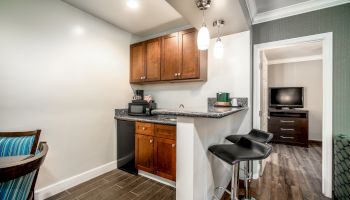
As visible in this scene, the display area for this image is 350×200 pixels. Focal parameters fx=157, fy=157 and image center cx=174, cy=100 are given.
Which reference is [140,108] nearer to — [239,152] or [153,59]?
[153,59]

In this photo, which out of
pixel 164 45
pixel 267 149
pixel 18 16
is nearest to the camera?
pixel 267 149

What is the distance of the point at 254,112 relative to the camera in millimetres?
2428

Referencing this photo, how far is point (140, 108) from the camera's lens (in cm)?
270

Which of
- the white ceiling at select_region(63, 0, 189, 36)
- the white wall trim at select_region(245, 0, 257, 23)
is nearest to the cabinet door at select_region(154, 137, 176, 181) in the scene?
the white ceiling at select_region(63, 0, 189, 36)

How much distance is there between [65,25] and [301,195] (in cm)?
Result: 379

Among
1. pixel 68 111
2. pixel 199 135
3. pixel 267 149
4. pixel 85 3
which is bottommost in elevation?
pixel 267 149

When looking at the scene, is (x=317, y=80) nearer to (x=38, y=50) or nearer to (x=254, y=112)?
(x=254, y=112)

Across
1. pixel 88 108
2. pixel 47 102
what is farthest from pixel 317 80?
pixel 47 102

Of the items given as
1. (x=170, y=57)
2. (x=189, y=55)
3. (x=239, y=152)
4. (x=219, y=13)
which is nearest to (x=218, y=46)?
(x=219, y=13)

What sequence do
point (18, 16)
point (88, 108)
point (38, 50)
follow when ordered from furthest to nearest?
point (88, 108) < point (38, 50) < point (18, 16)

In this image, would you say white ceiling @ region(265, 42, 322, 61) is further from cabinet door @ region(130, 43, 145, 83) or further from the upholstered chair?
the upholstered chair

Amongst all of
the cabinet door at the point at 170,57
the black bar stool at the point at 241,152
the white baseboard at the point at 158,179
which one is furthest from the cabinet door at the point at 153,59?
the black bar stool at the point at 241,152

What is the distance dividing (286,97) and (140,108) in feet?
14.3

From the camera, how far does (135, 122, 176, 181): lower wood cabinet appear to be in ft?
6.89
